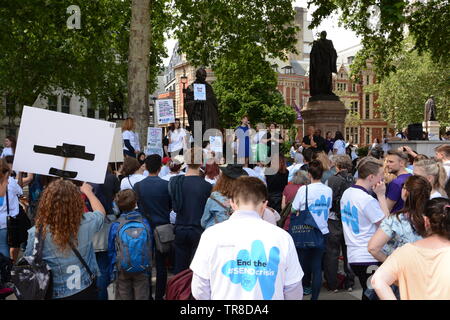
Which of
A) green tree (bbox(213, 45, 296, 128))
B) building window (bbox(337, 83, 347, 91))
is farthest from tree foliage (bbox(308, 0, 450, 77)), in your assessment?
building window (bbox(337, 83, 347, 91))

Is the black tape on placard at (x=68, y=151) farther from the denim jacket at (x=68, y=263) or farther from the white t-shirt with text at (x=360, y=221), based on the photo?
the white t-shirt with text at (x=360, y=221)

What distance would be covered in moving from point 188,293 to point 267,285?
908 millimetres

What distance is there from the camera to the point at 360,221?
17.4ft

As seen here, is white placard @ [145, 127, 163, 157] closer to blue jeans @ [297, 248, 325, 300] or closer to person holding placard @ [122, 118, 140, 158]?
person holding placard @ [122, 118, 140, 158]

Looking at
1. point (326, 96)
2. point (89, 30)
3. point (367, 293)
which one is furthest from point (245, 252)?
point (89, 30)

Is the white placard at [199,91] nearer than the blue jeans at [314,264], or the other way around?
the blue jeans at [314,264]

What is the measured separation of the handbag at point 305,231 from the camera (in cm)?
657

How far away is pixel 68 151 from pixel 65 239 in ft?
3.23

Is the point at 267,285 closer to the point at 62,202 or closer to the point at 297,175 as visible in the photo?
the point at 62,202

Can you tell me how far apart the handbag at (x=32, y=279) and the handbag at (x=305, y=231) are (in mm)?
3321

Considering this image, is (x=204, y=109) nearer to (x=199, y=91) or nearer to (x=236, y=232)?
(x=199, y=91)

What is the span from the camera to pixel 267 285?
3146 millimetres

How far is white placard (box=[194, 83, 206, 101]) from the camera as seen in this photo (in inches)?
503

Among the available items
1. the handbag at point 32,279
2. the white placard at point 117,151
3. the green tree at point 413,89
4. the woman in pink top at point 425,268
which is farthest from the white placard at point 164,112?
the green tree at point 413,89
